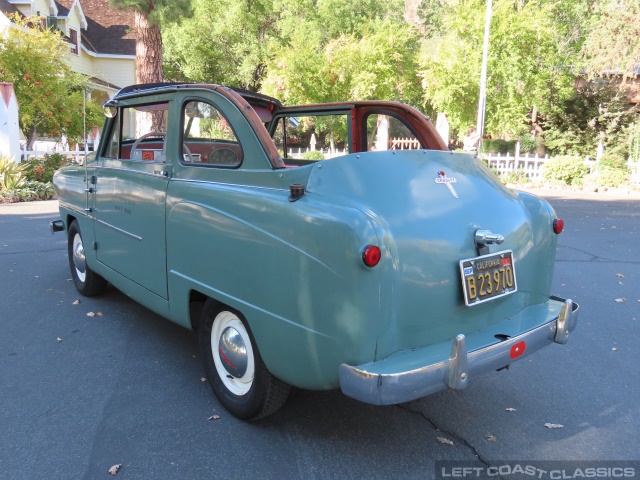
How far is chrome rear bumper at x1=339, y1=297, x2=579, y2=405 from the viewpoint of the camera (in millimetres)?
2443

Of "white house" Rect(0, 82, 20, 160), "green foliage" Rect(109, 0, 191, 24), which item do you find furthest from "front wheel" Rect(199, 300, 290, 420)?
"white house" Rect(0, 82, 20, 160)

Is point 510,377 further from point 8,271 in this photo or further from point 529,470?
point 8,271

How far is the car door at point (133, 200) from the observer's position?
3777 millimetres

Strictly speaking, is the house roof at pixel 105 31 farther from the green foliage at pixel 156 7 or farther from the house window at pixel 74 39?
the green foliage at pixel 156 7

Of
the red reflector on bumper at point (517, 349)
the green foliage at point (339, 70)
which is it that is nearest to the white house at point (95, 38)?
the green foliage at point (339, 70)

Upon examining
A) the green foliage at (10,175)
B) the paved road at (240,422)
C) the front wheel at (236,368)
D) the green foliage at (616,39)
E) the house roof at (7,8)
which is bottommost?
the paved road at (240,422)

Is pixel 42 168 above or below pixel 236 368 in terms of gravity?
above

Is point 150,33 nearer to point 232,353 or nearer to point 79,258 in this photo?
point 79,258

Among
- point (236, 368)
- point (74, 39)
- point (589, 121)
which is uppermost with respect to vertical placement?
point (74, 39)

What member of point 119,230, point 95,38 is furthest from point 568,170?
point 95,38

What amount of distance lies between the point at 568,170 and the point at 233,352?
18.8 metres

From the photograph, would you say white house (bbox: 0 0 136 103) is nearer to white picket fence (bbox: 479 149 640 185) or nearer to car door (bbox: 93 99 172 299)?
white picket fence (bbox: 479 149 640 185)

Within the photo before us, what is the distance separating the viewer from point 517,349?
2904mm

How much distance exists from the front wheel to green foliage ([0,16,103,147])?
53.1ft
